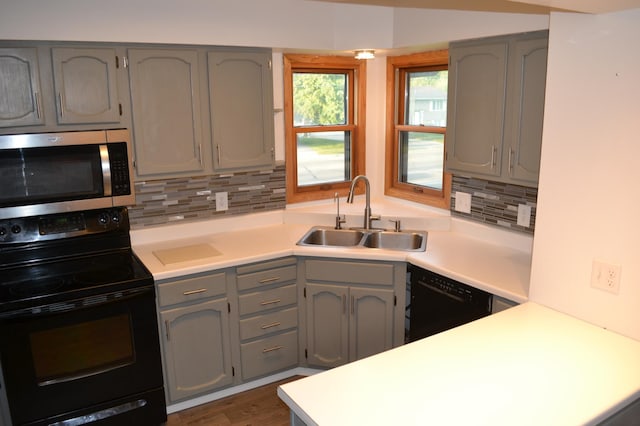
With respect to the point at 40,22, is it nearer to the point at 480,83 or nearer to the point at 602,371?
the point at 480,83

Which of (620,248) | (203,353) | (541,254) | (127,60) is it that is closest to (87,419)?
(203,353)

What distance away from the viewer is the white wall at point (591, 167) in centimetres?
180

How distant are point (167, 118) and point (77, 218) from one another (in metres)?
0.72

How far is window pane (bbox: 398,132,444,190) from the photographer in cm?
358

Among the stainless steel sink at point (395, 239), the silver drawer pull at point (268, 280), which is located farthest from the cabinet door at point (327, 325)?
the stainless steel sink at point (395, 239)

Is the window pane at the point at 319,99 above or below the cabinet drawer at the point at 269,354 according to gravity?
above

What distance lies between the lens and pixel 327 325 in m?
3.13

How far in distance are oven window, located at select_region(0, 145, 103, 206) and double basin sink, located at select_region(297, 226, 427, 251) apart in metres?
1.25

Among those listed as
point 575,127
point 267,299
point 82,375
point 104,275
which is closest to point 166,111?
point 104,275

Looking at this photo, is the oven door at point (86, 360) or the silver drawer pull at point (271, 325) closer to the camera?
the oven door at point (86, 360)

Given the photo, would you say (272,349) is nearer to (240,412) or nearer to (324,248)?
(240,412)

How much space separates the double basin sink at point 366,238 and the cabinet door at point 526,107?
816 millimetres

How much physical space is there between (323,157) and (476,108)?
1.31 metres

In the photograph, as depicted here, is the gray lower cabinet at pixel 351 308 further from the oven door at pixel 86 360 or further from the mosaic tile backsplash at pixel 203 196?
the oven door at pixel 86 360
